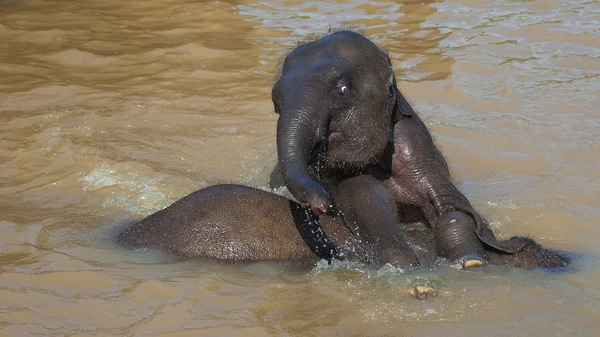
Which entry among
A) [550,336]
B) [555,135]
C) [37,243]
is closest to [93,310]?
[37,243]

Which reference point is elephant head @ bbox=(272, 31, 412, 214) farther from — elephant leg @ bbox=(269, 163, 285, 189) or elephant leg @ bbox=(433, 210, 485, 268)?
elephant leg @ bbox=(269, 163, 285, 189)

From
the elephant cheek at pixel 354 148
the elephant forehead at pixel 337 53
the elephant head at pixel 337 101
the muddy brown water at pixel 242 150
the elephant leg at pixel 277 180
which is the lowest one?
the muddy brown water at pixel 242 150

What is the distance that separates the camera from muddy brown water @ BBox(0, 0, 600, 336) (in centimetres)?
447

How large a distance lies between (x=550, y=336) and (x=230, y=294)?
5.35 ft

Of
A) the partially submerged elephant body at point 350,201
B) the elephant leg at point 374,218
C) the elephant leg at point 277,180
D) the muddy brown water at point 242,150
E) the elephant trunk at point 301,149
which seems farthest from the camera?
the elephant leg at point 277,180

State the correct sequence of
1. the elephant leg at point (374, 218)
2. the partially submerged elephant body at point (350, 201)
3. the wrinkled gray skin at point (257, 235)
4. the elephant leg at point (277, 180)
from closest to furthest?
the partially submerged elephant body at point (350, 201), the elephant leg at point (374, 218), the wrinkled gray skin at point (257, 235), the elephant leg at point (277, 180)

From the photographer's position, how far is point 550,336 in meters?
4.20

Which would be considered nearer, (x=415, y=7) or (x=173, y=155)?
(x=173, y=155)

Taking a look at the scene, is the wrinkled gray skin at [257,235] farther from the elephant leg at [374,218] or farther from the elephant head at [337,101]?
the elephant head at [337,101]

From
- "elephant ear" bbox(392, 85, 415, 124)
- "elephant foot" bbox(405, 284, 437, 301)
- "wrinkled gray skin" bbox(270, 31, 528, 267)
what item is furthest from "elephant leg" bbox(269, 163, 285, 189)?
"elephant foot" bbox(405, 284, 437, 301)

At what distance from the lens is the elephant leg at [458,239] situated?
16.2 feet

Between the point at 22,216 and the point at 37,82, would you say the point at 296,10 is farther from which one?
the point at 22,216

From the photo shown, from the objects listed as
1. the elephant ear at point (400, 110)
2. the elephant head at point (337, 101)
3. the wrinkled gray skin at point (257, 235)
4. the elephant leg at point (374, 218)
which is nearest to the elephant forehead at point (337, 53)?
the elephant head at point (337, 101)

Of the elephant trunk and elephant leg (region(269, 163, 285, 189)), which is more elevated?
the elephant trunk
